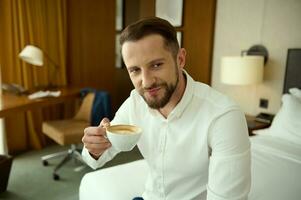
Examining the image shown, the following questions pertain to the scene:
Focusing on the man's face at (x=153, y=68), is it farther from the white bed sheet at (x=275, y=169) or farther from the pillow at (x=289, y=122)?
the pillow at (x=289, y=122)

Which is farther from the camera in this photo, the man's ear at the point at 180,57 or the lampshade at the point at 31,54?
the lampshade at the point at 31,54

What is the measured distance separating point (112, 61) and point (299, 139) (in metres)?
3.00

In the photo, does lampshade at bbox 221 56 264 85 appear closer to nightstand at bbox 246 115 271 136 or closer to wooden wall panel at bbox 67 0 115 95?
nightstand at bbox 246 115 271 136

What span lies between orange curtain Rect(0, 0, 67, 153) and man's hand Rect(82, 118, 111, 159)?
8.75 feet

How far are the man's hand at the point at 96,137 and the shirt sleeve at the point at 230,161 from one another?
0.40m

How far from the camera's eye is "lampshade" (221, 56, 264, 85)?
2.61m

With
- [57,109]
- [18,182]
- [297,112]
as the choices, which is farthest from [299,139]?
[57,109]

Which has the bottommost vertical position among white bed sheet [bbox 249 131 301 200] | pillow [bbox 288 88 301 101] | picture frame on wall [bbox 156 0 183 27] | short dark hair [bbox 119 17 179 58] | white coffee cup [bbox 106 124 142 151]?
white bed sheet [bbox 249 131 301 200]

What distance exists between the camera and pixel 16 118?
11.4 ft

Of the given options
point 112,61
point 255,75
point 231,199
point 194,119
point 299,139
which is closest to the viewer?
point 231,199

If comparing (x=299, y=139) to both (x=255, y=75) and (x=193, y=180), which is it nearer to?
(x=255, y=75)

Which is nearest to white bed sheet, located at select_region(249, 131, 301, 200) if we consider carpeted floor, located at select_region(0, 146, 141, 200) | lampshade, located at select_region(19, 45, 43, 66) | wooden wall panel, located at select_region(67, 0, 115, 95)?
carpeted floor, located at select_region(0, 146, 141, 200)

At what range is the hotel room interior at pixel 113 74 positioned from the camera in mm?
1957

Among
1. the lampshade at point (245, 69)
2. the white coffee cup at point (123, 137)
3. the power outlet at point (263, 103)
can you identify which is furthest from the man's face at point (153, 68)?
the power outlet at point (263, 103)
